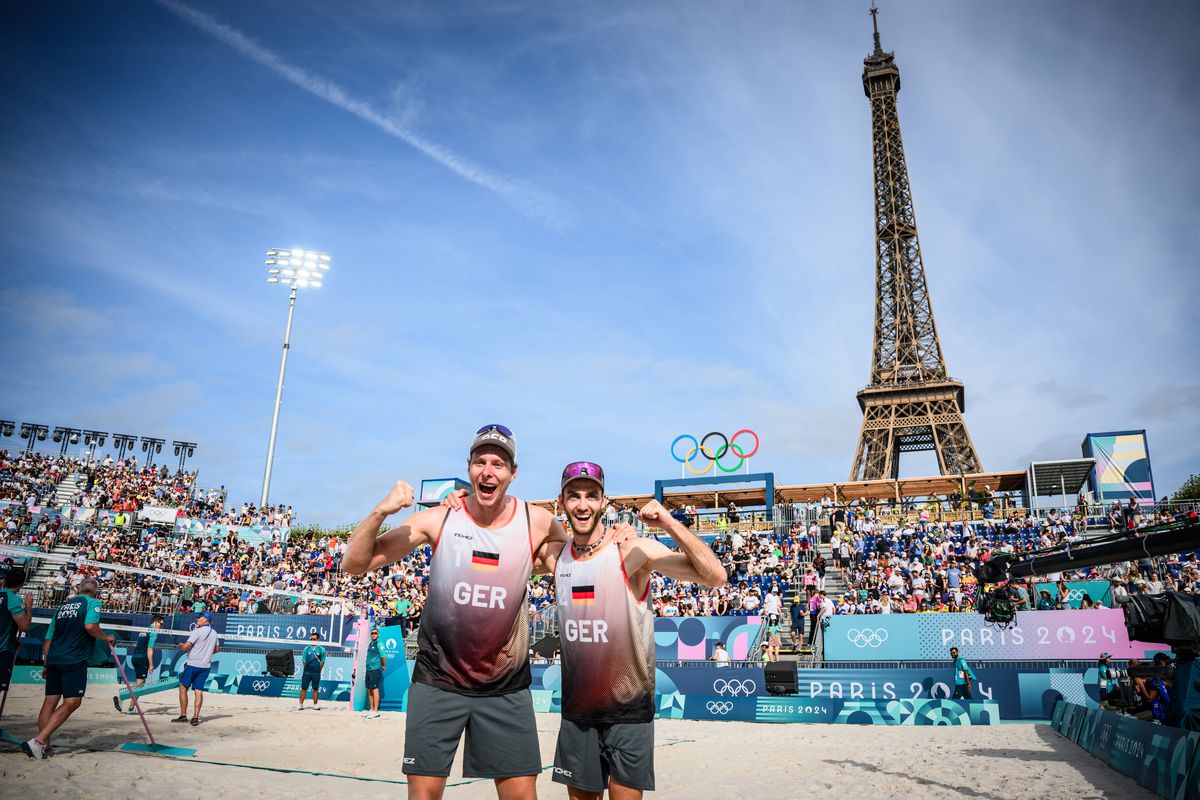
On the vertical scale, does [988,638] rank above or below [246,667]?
above

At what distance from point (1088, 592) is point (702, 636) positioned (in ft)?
32.5

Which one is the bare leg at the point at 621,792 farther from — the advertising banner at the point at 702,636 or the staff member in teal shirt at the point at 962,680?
the advertising banner at the point at 702,636

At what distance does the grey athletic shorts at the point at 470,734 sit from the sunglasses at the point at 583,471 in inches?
47.7

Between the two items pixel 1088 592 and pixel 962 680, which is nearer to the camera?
pixel 962 680

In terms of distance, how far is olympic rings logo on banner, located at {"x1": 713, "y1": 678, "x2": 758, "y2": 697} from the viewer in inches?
679

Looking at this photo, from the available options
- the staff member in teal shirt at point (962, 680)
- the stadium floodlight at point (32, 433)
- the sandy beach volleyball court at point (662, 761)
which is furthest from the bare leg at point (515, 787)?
the stadium floodlight at point (32, 433)

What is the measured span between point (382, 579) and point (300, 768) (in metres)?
22.6

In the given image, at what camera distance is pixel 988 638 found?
17.9 m

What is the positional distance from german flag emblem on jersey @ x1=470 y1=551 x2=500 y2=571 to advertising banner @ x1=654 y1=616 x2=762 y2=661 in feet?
54.3

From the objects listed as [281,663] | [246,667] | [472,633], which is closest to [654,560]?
[472,633]

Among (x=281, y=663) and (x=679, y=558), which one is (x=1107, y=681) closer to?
(x=679, y=558)

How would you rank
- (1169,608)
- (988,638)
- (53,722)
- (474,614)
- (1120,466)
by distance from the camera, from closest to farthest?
(474,614), (53,722), (1169,608), (988,638), (1120,466)

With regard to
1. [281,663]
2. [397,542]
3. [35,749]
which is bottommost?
[35,749]

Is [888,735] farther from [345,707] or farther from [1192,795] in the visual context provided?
[345,707]
